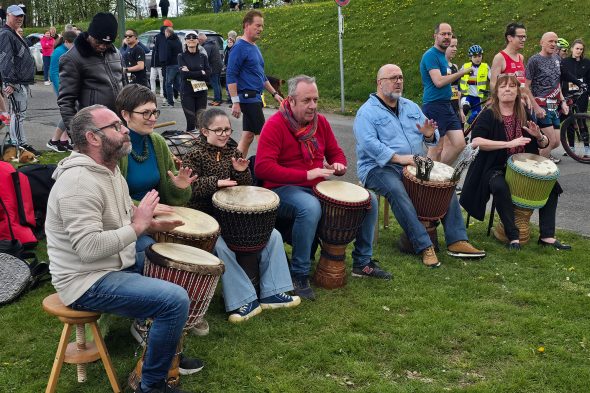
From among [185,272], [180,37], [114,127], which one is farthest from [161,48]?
[185,272]

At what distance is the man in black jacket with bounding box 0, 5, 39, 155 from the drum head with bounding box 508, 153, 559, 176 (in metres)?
6.16

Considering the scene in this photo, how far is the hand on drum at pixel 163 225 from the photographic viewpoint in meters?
3.59

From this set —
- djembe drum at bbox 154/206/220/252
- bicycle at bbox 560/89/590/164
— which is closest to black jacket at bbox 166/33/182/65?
bicycle at bbox 560/89/590/164

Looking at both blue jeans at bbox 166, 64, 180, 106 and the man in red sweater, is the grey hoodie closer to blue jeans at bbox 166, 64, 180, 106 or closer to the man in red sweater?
the man in red sweater

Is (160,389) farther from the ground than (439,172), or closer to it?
closer to it

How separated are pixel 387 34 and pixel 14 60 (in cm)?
1291

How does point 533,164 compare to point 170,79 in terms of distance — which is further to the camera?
point 170,79

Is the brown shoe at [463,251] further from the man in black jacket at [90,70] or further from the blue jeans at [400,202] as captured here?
the man in black jacket at [90,70]

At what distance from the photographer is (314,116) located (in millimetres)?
5133

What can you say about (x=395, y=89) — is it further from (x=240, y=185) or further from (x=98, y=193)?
(x=98, y=193)

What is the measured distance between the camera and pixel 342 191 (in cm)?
508

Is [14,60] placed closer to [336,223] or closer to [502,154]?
[336,223]

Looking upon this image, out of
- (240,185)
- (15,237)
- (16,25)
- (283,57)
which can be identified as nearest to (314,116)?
(240,185)

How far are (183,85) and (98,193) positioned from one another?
765 centimetres
